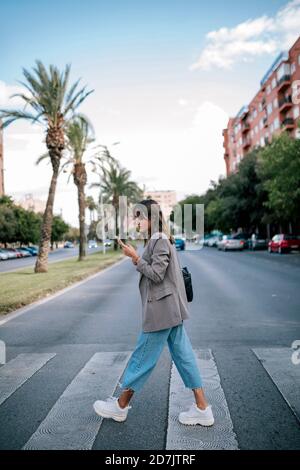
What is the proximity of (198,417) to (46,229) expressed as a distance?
18390 millimetres

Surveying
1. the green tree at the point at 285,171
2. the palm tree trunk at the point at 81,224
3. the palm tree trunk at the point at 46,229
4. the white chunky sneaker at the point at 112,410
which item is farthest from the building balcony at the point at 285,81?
the white chunky sneaker at the point at 112,410

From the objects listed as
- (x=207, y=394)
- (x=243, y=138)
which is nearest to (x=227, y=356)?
(x=207, y=394)

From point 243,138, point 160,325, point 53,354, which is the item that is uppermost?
point 243,138

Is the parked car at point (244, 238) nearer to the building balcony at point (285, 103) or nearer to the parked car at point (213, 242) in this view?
the parked car at point (213, 242)

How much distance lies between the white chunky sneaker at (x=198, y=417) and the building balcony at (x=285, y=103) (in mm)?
54596

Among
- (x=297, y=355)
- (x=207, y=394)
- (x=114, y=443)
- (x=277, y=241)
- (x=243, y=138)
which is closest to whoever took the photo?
(x=114, y=443)

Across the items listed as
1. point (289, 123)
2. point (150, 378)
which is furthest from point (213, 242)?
point (150, 378)

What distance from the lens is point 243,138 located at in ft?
255

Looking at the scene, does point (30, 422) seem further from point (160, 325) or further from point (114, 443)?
point (160, 325)

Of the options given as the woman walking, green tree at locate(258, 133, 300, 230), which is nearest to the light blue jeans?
the woman walking

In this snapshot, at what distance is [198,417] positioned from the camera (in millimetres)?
3348

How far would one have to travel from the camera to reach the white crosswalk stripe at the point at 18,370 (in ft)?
14.3

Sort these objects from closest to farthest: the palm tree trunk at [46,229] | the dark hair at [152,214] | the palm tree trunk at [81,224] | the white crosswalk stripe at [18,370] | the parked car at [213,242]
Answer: the dark hair at [152,214]
the white crosswalk stripe at [18,370]
the palm tree trunk at [46,229]
the palm tree trunk at [81,224]
the parked car at [213,242]
